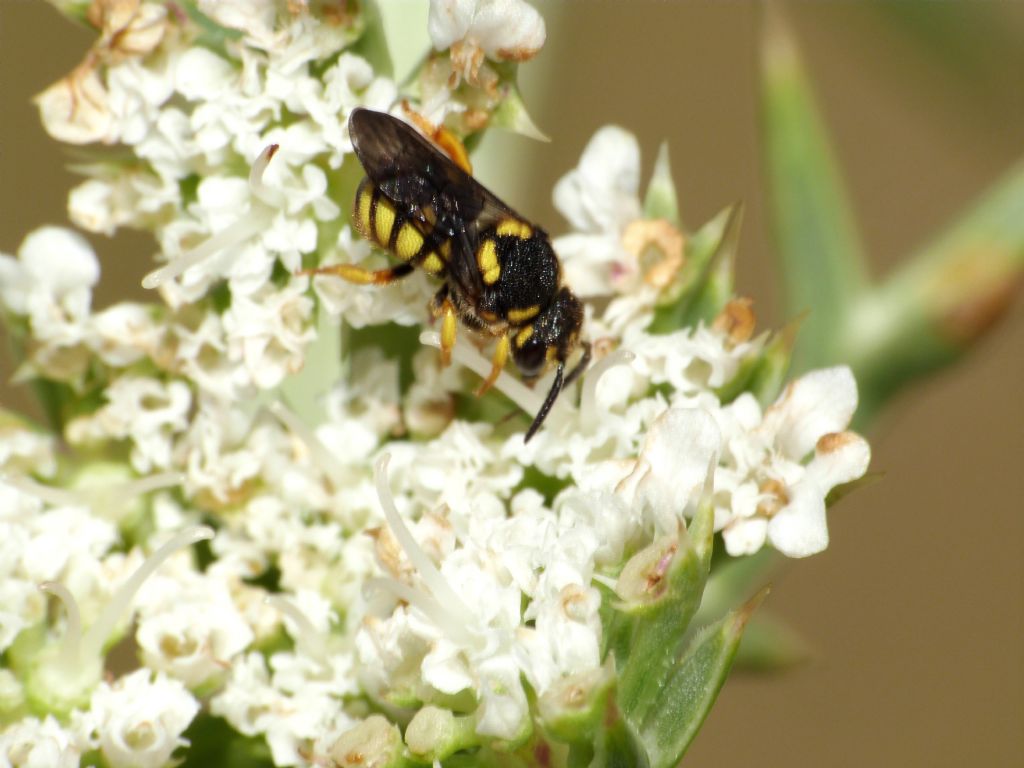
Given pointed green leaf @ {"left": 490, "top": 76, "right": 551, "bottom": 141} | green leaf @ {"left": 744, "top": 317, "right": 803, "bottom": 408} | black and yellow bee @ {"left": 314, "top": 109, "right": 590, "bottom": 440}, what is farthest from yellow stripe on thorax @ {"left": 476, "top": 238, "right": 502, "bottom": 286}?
green leaf @ {"left": 744, "top": 317, "right": 803, "bottom": 408}

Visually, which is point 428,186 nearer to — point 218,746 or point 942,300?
point 218,746

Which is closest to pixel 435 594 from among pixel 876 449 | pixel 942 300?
pixel 942 300

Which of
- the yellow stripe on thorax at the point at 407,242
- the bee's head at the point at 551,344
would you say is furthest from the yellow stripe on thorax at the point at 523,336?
the yellow stripe on thorax at the point at 407,242

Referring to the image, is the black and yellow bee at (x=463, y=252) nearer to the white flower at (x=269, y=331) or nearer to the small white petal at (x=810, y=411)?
the white flower at (x=269, y=331)

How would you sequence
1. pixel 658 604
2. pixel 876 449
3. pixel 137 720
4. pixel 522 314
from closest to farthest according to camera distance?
pixel 658 604 < pixel 137 720 < pixel 522 314 < pixel 876 449

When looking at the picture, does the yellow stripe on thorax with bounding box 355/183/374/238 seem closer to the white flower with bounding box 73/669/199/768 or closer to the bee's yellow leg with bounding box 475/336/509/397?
the bee's yellow leg with bounding box 475/336/509/397
